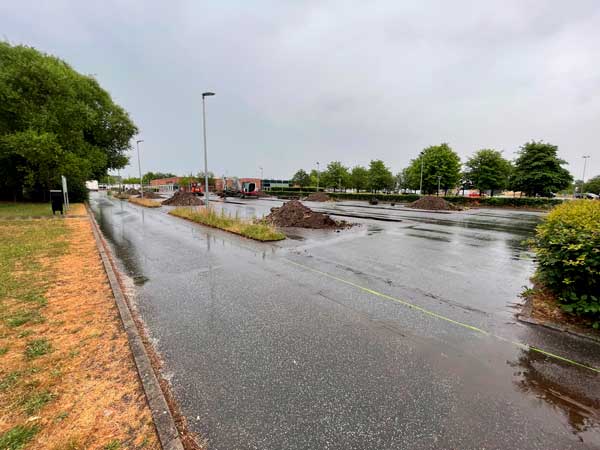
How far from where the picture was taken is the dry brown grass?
2.09 metres

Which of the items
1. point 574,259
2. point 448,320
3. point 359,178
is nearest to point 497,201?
point 359,178

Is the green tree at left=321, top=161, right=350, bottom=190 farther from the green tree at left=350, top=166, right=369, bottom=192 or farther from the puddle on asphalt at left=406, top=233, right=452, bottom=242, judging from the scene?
the puddle on asphalt at left=406, top=233, right=452, bottom=242

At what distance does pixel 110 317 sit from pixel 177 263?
3.29 meters

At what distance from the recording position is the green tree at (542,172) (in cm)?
3819

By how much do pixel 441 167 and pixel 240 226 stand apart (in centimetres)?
4403

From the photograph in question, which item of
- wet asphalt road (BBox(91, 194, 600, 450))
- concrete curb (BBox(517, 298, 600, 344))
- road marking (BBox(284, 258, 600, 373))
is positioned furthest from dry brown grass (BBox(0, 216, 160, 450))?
concrete curb (BBox(517, 298, 600, 344))

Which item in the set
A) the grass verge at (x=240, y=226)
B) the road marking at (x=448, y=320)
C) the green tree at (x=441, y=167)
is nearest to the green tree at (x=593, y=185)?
the green tree at (x=441, y=167)

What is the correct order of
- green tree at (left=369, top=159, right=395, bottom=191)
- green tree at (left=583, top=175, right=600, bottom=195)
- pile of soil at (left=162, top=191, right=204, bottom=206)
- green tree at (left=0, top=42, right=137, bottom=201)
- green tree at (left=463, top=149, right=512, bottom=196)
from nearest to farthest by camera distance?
green tree at (left=0, top=42, right=137, bottom=201) < pile of soil at (left=162, top=191, right=204, bottom=206) < green tree at (left=463, top=149, right=512, bottom=196) < green tree at (left=369, top=159, right=395, bottom=191) < green tree at (left=583, top=175, right=600, bottom=195)

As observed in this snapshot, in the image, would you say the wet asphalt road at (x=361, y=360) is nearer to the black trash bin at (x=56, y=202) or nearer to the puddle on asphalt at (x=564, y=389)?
the puddle on asphalt at (x=564, y=389)

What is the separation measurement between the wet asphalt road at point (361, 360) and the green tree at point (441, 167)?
4411cm

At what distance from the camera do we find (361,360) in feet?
10.5

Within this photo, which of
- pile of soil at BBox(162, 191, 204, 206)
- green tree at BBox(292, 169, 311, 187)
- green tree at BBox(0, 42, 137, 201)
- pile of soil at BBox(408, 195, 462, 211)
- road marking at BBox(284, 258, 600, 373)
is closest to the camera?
road marking at BBox(284, 258, 600, 373)

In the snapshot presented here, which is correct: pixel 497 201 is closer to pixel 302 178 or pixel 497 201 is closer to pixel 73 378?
pixel 73 378

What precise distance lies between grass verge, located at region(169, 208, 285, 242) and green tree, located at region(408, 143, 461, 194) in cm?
4007
